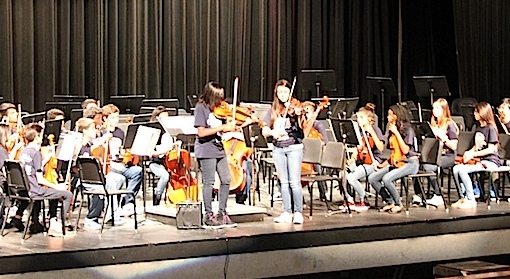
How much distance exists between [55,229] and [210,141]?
5.45 feet

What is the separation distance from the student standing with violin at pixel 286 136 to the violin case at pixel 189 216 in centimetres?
87

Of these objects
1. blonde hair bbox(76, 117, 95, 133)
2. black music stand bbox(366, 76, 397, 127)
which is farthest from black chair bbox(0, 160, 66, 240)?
black music stand bbox(366, 76, 397, 127)

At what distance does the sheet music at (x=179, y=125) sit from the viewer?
32.6 ft

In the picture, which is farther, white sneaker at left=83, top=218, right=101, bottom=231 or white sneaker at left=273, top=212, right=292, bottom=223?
white sneaker at left=273, top=212, right=292, bottom=223

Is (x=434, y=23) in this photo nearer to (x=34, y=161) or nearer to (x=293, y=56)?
(x=293, y=56)

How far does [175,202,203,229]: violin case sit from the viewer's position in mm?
9781

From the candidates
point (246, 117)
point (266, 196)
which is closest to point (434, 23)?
point (266, 196)

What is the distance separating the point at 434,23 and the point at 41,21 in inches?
262

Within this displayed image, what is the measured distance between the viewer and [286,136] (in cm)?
980

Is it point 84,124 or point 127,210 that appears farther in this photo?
point 127,210

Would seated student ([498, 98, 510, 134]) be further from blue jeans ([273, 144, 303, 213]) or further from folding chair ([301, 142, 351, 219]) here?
blue jeans ([273, 144, 303, 213])

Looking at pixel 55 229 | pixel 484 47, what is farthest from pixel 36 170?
pixel 484 47

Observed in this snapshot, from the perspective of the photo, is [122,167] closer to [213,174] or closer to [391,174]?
[213,174]

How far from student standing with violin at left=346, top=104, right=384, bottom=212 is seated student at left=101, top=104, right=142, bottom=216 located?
2256mm
